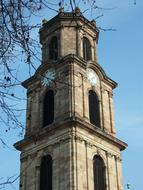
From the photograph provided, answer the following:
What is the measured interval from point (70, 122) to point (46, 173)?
3.93 metres

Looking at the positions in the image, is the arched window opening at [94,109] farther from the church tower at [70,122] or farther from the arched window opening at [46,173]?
the arched window opening at [46,173]

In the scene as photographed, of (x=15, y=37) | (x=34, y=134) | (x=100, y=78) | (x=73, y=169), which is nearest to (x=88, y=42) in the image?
(x=100, y=78)

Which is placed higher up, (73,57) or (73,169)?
(73,57)

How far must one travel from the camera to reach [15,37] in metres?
9.43

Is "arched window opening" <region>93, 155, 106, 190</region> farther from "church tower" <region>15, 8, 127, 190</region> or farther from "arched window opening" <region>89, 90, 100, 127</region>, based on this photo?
"arched window opening" <region>89, 90, 100, 127</region>

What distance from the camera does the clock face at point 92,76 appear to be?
40.3 m

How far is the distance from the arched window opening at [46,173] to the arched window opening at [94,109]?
4.76 metres

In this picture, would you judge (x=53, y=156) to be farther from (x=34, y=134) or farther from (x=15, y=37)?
(x=15, y=37)

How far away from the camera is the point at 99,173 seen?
3572 cm

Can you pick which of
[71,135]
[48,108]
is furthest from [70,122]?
[48,108]

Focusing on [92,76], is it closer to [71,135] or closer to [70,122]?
[70,122]

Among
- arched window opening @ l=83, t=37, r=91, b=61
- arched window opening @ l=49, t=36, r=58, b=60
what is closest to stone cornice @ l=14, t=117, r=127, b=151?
arched window opening @ l=83, t=37, r=91, b=61

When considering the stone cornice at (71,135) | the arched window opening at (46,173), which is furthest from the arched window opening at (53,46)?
the arched window opening at (46,173)

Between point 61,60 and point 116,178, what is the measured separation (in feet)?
32.8
